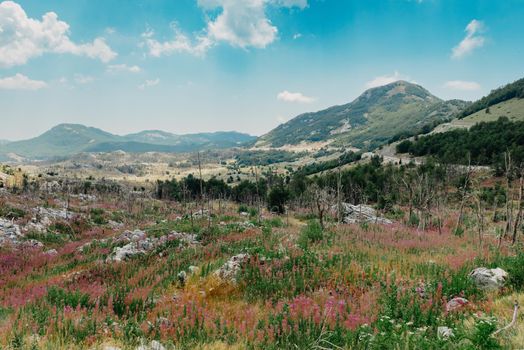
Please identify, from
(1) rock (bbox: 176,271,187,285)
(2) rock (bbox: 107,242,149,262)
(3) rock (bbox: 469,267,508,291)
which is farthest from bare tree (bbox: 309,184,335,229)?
(2) rock (bbox: 107,242,149,262)

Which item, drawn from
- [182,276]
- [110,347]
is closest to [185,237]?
[182,276]

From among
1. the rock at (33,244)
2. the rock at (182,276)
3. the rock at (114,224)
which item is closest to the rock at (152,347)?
the rock at (182,276)

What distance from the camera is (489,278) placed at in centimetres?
816

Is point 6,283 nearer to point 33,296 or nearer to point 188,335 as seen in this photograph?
point 33,296

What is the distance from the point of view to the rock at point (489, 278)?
7941 millimetres

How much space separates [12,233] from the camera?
24203 millimetres

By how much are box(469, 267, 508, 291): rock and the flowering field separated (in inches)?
6.9

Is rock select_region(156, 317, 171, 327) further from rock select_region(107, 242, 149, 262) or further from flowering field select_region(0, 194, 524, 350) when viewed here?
rock select_region(107, 242, 149, 262)

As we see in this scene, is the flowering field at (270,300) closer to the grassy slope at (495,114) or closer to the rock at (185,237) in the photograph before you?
the rock at (185,237)

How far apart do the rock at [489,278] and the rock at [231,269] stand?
6659 millimetres

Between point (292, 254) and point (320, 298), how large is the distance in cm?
354

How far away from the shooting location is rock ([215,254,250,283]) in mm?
9789

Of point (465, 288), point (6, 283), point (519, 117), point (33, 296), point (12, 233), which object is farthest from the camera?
point (519, 117)

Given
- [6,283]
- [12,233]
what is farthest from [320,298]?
[12,233]
